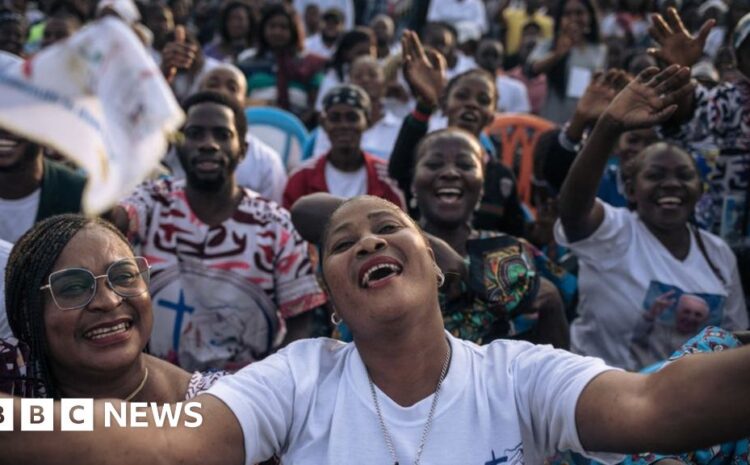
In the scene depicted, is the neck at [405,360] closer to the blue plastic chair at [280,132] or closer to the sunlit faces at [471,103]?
the sunlit faces at [471,103]

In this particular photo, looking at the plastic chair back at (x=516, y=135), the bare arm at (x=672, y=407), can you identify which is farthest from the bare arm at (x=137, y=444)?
the plastic chair back at (x=516, y=135)

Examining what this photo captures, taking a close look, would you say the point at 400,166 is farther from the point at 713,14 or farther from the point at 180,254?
the point at 713,14

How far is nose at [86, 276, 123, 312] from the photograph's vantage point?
2.40 m

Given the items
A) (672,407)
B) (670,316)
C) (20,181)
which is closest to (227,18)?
(20,181)

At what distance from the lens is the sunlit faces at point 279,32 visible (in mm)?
7465

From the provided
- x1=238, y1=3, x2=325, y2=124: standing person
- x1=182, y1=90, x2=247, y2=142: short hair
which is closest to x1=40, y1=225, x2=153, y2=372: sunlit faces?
x1=182, y1=90, x2=247, y2=142: short hair

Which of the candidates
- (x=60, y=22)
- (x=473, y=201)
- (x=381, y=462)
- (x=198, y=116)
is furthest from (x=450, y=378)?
(x=60, y=22)

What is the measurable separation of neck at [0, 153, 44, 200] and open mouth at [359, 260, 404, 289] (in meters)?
2.02

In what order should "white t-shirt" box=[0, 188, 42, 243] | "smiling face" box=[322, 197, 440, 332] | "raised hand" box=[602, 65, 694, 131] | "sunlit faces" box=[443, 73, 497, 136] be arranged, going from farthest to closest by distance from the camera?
"sunlit faces" box=[443, 73, 497, 136]
"white t-shirt" box=[0, 188, 42, 243]
"raised hand" box=[602, 65, 694, 131]
"smiling face" box=[322, 197, 440, 332]

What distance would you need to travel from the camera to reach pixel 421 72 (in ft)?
15.0

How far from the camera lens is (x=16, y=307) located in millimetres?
2494

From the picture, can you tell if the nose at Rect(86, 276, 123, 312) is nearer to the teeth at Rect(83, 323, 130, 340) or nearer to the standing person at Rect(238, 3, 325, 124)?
the teeth at Rect(83, 323, 130, 340)

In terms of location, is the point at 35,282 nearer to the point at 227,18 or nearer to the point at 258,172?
the point at 258,172

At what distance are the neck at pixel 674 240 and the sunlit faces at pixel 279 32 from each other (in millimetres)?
4205
